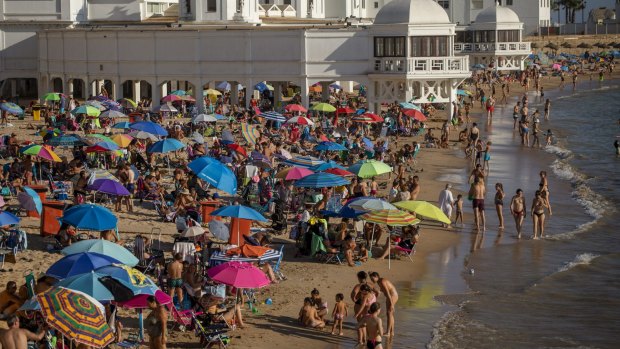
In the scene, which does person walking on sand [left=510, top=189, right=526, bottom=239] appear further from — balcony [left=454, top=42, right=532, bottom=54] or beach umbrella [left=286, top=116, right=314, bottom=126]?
balcony [left=454, top=42, right=532, bottom=54]

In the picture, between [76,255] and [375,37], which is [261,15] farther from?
[76,255]

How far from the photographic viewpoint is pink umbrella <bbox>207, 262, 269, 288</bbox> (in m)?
20.0

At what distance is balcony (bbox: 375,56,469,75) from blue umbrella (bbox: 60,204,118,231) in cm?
2917

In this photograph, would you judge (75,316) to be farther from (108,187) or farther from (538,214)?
(538,214)

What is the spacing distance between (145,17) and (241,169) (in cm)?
3177

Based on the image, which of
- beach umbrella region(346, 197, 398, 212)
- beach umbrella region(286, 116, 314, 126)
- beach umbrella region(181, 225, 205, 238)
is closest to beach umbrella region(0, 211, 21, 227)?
beach umbrella region(181, 225, 205, 238)

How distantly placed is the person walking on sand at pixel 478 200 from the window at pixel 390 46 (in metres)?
20.4

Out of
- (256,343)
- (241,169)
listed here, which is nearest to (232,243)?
(256,343)

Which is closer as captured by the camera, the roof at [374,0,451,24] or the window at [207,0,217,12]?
the roof at [374,0,451,24]

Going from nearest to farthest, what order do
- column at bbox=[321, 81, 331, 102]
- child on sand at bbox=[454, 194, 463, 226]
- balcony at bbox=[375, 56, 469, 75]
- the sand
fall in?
the sand, child on sand at bbox=[454, 194, 463, 226], balcony at bbox=[375, 56, 469, 75], column at bbox=[321, 81, 331, 102]

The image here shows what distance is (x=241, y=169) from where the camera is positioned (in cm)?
3306

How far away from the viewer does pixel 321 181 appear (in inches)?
1141

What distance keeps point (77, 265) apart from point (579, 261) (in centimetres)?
1397

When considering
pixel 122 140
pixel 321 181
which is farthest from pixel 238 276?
pixel 122 140
